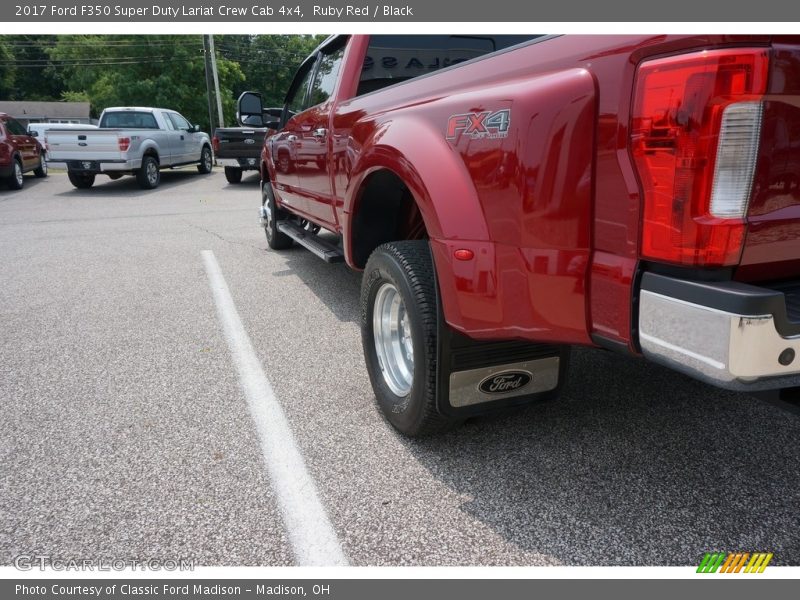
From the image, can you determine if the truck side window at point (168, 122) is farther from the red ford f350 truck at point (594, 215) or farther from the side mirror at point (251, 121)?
the red ford f350 truck at point (594, 215)

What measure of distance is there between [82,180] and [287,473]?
15.1m

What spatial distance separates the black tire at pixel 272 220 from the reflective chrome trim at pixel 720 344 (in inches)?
217

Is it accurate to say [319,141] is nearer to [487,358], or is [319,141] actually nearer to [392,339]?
[392,339]

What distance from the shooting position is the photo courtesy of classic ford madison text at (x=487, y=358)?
4.79 ft

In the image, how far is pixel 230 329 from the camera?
442cm

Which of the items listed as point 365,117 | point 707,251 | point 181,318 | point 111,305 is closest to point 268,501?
point 707,251

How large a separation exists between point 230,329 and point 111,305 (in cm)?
147

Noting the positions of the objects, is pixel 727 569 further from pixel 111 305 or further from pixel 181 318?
pixel 111 305

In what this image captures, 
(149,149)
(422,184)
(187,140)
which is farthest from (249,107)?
(187,140)

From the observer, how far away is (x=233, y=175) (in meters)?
16.1

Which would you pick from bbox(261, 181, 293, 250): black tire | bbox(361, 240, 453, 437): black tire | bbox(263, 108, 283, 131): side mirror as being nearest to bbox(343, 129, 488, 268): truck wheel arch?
bbox(361, 240, 453, 437): black tire

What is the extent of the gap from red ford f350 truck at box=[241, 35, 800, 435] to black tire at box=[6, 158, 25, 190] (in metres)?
15.7

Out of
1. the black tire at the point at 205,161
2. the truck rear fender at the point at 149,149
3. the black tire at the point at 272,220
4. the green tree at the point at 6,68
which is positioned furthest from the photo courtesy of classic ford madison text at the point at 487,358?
the green tree at the point at 6,68

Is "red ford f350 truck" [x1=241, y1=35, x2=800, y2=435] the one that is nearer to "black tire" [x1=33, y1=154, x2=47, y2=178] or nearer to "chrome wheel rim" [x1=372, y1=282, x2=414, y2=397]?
"chrome wheel rim" [x1=372, y1=282, x2=414, y2=397]
